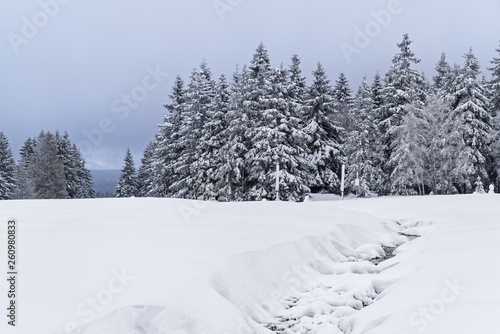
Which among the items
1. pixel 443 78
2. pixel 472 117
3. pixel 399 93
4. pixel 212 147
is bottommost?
pixel 212 147

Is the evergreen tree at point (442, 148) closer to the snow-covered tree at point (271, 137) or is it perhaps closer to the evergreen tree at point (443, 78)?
the evergreen tree at point (443, 78)

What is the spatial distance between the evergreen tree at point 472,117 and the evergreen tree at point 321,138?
9.95 meters

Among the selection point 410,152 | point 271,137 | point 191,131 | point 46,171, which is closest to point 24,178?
point 46,171

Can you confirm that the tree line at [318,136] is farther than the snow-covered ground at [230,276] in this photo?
Yes

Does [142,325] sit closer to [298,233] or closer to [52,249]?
[52,249]

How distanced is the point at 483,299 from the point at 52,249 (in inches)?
200

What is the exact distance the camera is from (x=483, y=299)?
3471 millimetres

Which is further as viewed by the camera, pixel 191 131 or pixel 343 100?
pixel 343 100

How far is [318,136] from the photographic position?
1240 inches

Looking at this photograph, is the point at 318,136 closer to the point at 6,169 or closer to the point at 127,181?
the point at 127,181

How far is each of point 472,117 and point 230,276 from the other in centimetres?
3063

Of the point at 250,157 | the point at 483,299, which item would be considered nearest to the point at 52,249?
the point at 483,299

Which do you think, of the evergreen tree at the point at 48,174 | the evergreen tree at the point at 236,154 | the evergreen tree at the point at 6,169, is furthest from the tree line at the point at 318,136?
the evergreen tree at the point at 6,169

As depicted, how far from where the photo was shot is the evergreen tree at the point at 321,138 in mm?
31078
